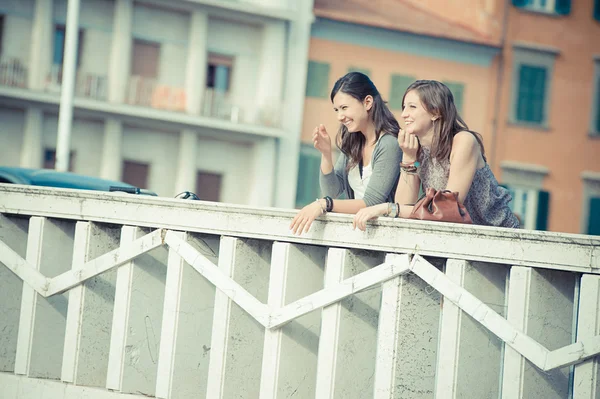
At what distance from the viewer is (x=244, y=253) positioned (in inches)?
164

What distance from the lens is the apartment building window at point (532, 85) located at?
29.5m

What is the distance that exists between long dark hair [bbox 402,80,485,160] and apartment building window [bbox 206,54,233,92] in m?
23.8

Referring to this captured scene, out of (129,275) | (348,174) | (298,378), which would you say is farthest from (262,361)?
(348,174)

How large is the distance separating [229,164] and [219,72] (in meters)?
2.68

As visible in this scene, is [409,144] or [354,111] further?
[354,111]

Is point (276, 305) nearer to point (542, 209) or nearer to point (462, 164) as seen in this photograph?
point (462, 164)

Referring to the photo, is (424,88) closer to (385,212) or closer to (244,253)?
(385,212)

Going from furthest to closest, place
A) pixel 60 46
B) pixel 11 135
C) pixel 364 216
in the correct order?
pixel 60 46, pixel 11 135, pixel 364 216

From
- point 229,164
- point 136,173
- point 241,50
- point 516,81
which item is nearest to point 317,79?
point 241,50

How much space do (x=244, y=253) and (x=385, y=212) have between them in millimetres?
643

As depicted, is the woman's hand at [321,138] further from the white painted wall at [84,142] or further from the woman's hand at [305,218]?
the white painted wall at [84,142]

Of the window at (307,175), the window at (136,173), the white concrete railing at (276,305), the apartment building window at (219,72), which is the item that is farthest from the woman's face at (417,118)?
the apartment building window at (219,72)

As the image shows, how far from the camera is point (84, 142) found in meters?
26.2

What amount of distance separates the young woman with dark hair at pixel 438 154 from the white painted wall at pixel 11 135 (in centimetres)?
2246
